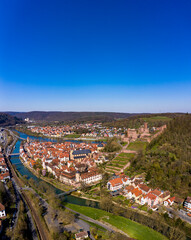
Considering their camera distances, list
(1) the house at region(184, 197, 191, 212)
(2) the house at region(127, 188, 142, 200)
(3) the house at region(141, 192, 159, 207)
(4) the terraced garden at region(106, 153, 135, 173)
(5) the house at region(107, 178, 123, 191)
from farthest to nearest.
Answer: (4) the terraced garden at region(106, 153, 135, 173) → (5) the house at region(107, 178, 123, 191) → (2) the house at region(127, 188, 142, 200) → (3) the house at region(141, 192, 159, 207) → (1) the house at region(184, 197, 191, 212)

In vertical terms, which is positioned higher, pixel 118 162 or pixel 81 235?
pixel 118 162

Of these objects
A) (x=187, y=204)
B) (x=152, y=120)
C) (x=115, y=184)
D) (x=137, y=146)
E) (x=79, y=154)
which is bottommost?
(x=187, y=204)

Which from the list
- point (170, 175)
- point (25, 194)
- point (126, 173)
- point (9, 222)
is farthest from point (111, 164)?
point (9, 222)

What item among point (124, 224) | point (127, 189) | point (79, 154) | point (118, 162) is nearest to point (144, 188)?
point (127, 189)

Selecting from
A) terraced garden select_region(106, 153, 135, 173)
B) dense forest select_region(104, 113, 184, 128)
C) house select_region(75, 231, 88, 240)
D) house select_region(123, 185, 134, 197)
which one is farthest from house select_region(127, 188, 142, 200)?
dense forest select_region(104, 113, 184, 128)

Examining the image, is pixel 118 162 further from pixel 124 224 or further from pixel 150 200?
pixel 124 224

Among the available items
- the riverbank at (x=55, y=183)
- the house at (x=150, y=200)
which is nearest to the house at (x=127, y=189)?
the house at (x=150, y=200)

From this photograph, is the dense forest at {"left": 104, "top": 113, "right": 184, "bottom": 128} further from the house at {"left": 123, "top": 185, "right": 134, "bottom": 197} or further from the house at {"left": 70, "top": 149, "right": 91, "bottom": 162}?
the house at {"left": 123, "top": 185, "right": 134, "bottom": 197}
